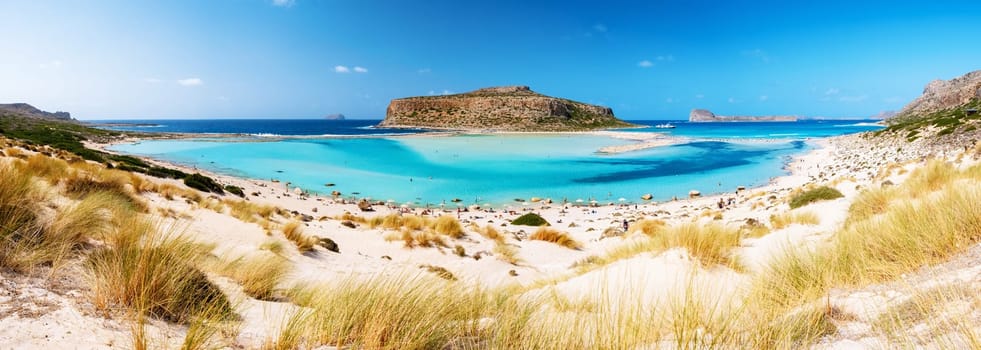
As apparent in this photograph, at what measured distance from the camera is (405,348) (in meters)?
2.11

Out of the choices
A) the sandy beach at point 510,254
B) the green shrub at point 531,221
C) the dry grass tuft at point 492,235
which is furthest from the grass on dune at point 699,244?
the green shrub at point 531,221

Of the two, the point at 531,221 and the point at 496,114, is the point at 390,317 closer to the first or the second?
the point at 531,221

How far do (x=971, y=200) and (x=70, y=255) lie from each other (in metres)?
7.30

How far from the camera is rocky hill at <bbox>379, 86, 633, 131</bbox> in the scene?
10056 centimetres

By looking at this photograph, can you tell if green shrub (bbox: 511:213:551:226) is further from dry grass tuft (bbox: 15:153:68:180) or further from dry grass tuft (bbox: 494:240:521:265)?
dry grass tuft (bbox: 15:153:68:180)

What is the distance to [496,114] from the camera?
349 ft

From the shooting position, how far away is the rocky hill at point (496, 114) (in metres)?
101

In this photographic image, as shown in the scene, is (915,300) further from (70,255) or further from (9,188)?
(9,188)

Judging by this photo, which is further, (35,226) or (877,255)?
(877,255)

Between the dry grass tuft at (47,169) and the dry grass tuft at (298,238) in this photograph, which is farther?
the dry grass tuft at (298,238)

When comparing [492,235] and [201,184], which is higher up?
[201,184]

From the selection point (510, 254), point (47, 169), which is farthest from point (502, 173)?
point (47, 169)

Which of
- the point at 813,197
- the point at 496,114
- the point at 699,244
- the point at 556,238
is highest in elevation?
the point at 496,114

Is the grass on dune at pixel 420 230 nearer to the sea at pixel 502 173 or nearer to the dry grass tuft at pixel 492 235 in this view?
the dry grass tuft at pixel 492 235
